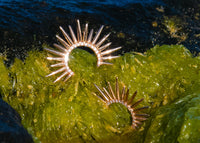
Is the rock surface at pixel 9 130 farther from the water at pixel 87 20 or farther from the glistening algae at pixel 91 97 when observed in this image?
the water at pixel 87 20

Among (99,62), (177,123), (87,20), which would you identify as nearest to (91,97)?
(99,62)

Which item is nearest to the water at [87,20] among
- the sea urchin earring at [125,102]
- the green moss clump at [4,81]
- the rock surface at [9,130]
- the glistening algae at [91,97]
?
the green moss clump at [4,81]

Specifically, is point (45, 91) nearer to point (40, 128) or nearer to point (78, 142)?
point (40, 128)

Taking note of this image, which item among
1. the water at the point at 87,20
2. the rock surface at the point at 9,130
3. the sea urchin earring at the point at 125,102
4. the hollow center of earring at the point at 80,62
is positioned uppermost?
the water at the point at 87,20

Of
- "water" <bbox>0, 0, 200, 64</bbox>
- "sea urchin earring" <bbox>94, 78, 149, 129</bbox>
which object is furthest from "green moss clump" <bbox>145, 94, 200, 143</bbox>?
"water" <bbox>0, 0, 200, 64</bbox>

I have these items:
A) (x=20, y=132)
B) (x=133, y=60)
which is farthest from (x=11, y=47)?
(x=133, y=60)

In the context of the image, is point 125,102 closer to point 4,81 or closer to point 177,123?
point 177,123

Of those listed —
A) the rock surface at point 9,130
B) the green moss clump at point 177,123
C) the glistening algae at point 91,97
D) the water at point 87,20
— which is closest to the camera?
the rock surface at point 9,130

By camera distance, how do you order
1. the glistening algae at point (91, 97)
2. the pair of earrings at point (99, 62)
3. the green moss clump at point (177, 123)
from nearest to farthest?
the green moss clump at point (177, 123)
the pair of earrings at point (99, 62)
the glistening algae at point (91, 97)

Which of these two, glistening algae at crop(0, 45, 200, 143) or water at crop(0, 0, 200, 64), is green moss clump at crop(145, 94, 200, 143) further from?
water at crop(0, 0, 200, 64)
